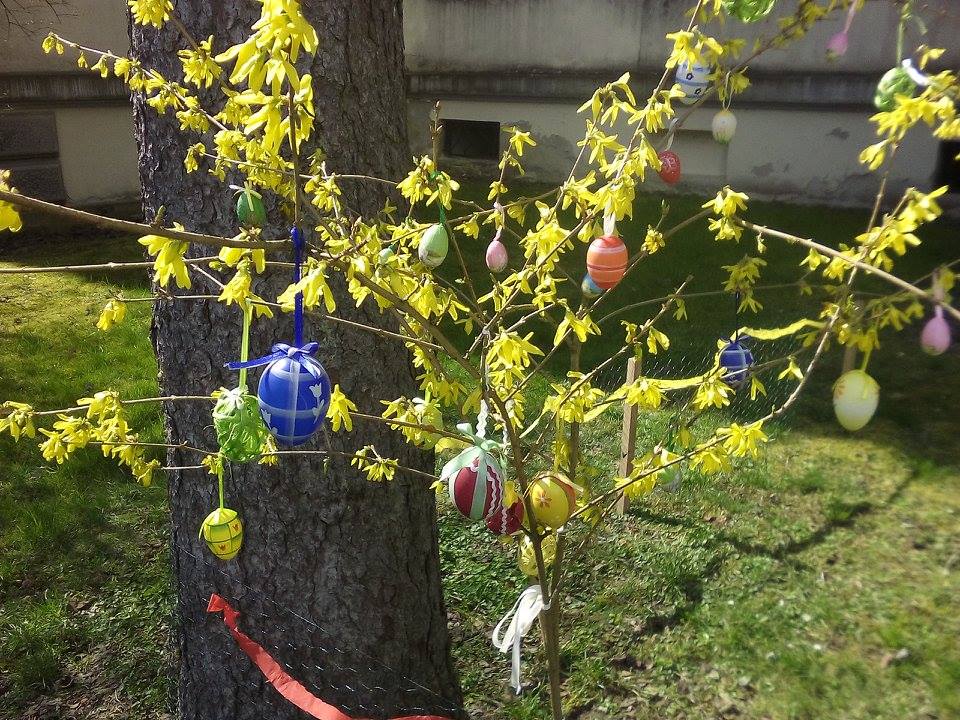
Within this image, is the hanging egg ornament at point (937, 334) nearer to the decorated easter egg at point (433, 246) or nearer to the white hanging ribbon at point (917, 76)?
the white hanging ribbon at point (917, 76)

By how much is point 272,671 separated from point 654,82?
7735mm

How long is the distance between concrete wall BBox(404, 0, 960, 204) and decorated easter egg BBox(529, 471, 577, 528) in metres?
6.93

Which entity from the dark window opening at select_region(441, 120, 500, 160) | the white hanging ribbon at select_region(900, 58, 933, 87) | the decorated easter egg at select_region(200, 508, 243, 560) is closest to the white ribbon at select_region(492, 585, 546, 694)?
the decorated easter egg at select_region(200, 508, 243, 560)

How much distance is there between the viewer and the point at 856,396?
1.57 metres

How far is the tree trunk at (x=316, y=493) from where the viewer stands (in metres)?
2.11

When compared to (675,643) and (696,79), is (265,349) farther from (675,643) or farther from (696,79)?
(675,643)

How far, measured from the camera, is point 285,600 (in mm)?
2275

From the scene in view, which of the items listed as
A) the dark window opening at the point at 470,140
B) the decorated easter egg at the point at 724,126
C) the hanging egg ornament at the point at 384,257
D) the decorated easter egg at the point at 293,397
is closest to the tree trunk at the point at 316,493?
the hanging egg ornament at the point at 384,257

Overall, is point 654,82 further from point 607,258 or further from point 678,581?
point 607,258

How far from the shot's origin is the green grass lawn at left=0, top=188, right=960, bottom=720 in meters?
2.78

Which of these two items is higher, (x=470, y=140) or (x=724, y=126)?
(x=724, y=126)

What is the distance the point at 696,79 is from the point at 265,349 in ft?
4.17

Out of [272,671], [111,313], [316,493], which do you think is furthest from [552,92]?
[111,313]

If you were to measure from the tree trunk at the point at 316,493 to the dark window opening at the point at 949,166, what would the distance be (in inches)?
261
